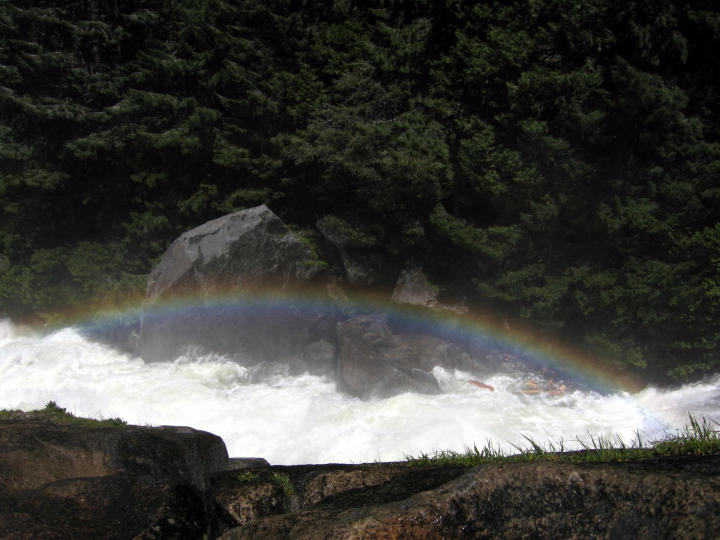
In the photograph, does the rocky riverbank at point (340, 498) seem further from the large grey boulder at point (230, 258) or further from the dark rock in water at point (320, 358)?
the dark rock in water at point (320, 358)

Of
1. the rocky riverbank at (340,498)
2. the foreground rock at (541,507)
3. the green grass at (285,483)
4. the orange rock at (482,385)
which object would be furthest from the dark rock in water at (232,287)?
the foreground rock at (541,507)

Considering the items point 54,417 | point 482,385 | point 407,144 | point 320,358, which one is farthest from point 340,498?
point 407,144

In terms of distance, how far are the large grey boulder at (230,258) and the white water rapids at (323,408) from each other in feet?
6.66

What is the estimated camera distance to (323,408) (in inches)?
484

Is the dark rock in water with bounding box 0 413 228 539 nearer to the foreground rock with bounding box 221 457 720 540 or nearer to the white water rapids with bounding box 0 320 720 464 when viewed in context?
the foreground rock with bounding box 221 457 720 540

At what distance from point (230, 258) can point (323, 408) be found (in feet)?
13.9

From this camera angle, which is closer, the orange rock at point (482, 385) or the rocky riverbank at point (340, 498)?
the rocky riverbank at point (340, 498)

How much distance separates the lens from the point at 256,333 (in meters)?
14.9

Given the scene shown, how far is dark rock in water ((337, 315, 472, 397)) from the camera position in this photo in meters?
12.4

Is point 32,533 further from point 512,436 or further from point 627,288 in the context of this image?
point 627,288

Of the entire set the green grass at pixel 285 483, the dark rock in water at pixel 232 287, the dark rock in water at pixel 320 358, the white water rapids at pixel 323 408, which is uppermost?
the dark rock in water at pixel 232 287

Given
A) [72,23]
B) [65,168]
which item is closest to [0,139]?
[65,168]

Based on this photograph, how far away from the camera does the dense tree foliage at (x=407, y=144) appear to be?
12.6 metres

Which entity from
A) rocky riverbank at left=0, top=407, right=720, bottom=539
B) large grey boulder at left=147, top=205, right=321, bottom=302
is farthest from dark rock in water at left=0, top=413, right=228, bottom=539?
large grey boulder at left=147, top=205, right=321, bottom=302
